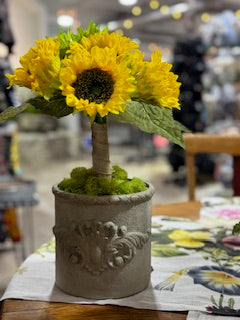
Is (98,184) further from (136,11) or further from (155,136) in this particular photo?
(136,11)

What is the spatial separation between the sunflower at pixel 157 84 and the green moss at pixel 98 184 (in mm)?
155

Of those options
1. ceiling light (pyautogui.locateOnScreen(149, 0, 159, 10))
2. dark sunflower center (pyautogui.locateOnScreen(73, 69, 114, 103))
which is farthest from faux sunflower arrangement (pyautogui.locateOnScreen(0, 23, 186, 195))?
ceiling light (pyautogui.locateOnScreen(149, 0, 159, 10))

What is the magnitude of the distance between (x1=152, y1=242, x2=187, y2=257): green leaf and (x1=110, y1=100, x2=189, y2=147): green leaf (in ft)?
1.10

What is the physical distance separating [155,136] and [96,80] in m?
7.03

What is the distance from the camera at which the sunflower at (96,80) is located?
0.73m

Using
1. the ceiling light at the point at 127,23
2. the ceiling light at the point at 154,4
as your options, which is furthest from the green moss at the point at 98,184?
the ceiling light at the point at 127,23

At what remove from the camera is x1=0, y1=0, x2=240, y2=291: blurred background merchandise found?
13.2 ft

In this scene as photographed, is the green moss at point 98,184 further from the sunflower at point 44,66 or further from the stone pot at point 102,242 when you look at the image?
the sunflower at point 44,66

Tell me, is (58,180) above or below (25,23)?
below

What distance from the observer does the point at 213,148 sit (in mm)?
1926

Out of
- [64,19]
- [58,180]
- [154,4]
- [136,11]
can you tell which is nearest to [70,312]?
[58,180]

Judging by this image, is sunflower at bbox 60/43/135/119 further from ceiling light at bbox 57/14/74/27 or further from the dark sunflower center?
ceiling light at bbox 57/14/74/27

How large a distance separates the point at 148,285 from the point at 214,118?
19.4ft

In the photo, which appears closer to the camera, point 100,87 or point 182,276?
point 100,87
